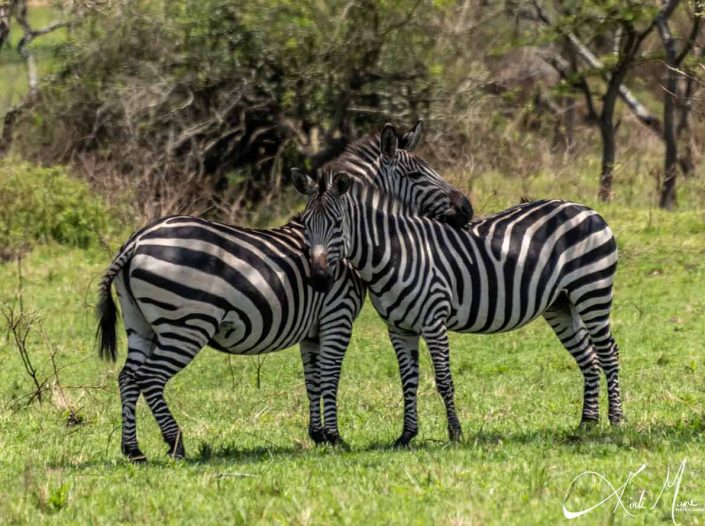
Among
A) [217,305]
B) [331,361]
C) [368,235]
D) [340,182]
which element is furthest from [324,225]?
[331,361]

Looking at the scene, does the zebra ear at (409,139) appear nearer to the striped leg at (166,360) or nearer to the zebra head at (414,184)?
the zebra head at (414,184)

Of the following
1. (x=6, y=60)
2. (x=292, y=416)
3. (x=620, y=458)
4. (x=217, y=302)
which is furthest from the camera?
(x=6, y=60)

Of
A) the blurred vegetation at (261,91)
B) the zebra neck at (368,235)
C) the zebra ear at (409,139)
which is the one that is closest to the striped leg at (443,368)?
the zebra neck at (368,235)

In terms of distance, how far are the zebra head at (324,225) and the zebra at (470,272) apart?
0.01m

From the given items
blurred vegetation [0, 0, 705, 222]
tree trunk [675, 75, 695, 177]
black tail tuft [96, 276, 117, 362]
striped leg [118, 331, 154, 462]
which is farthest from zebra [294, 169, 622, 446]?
tree trunk [675, 75, 695, 177]

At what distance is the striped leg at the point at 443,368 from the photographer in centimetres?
862

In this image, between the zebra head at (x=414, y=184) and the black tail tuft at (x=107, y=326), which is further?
the zebra head at (x=414, y=184)

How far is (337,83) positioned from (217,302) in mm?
13515

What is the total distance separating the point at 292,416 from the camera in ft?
33.9

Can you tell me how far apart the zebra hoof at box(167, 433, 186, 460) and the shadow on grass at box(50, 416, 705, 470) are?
7 cm

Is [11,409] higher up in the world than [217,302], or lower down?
lower down

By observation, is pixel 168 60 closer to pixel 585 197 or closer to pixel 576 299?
pixel 585 197

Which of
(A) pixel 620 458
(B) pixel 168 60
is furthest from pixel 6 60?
(A) pixel 620 458

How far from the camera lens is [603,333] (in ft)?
31.4
